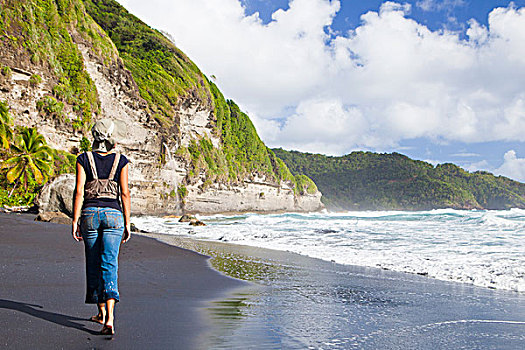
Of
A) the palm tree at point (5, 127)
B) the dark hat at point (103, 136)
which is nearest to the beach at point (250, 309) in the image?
the dark hat at point (103, 136)

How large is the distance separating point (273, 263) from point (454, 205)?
118 metres

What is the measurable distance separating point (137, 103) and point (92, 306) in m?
37.3

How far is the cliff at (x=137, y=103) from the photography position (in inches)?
1087

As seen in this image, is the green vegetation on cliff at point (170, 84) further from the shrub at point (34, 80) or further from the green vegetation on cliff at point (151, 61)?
the shrub at point (34, 80)

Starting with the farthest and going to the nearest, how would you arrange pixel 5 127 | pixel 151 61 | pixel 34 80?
pixel 151 61 → pixel 34 80 → pixel 5 127

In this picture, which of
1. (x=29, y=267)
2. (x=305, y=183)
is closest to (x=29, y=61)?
(x=29, y=267)

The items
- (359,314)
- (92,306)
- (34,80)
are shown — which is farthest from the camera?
(34,80)

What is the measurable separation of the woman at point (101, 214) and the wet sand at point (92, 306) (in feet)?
1.00

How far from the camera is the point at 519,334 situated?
11.0 ft

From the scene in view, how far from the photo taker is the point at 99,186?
299 centimetres

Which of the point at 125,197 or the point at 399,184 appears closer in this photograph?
the point at 125,197

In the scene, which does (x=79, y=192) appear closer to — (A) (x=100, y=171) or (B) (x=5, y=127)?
(A) (x=100, y=171)

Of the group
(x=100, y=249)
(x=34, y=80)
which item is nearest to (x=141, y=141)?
(x=34, y=80)

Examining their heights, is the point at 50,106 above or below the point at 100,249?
above
